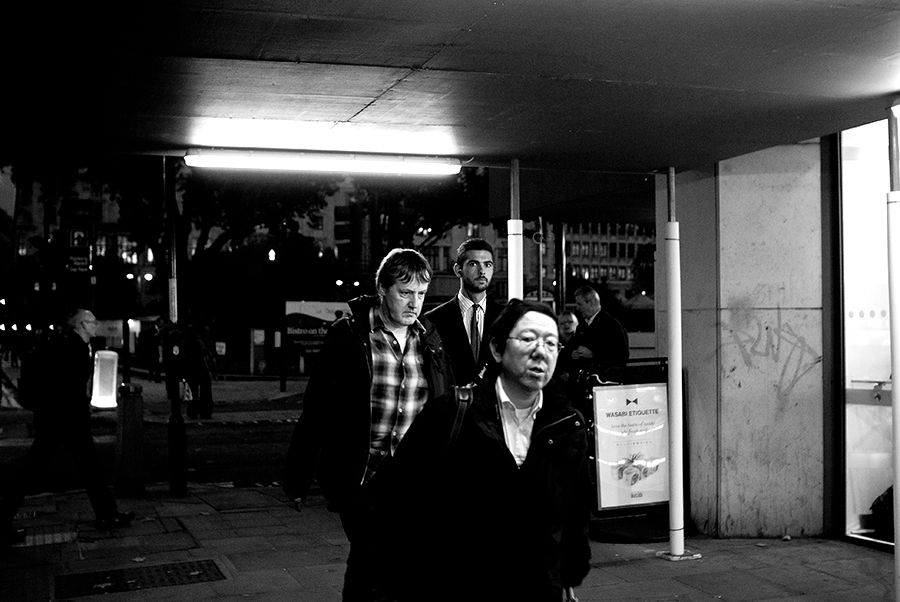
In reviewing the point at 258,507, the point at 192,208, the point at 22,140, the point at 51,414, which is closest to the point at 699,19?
the point at 22,140

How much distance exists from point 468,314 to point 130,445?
627 cm

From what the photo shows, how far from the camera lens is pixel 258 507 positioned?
10906mm

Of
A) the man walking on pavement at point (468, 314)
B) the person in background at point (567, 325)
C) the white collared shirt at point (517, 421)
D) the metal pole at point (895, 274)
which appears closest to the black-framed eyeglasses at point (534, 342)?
the white collared shirt at point (517, 421)

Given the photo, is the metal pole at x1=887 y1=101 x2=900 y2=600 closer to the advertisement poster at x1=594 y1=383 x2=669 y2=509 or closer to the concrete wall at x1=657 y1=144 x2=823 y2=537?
the concrete wall at x1=657 y1=144 x2=823 y2=537

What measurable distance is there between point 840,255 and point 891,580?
2755 mm

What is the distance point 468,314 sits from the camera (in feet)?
20.5

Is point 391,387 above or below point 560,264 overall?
below

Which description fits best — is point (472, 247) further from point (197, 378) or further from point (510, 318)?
point (197, 378)

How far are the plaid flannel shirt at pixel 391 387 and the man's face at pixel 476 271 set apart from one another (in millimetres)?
1208

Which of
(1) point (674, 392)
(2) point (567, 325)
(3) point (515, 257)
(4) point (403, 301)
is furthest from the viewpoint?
(2) point (567, 325)

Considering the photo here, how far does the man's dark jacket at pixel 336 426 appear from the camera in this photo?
471 cm

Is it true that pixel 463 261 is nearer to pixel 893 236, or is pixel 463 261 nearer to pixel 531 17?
pixel 531 17

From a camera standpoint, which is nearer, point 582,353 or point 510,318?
point 510,318

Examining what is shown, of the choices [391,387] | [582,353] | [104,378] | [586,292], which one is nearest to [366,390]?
[391,387]
